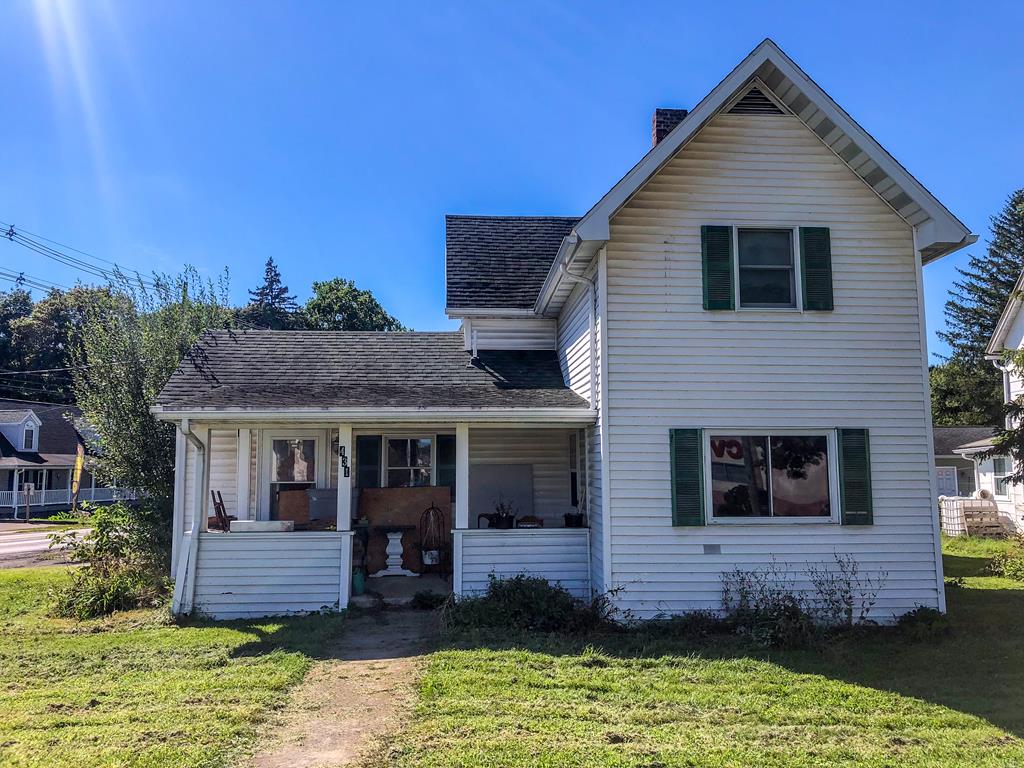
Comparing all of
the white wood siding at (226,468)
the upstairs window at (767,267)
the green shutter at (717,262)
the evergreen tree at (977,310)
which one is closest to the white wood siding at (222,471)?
the white wood siding at (226,468)

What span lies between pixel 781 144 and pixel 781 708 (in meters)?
7.36

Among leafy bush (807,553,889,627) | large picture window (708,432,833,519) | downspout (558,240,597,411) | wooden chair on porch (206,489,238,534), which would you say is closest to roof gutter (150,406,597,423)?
downspout (558,240,597,411)

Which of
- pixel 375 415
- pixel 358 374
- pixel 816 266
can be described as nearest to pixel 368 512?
pixel 358 374

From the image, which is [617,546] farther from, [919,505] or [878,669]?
[919,505]

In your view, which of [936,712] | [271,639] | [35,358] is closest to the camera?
[936,712]

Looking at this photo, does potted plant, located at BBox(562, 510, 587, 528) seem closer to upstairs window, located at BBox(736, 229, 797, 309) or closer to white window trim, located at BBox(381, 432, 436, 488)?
white window trim, located at BBox(381, 432, 436, 488)

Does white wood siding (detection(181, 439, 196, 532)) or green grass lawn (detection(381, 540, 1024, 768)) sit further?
white wood siding (detection(181, 439, 196, 532))

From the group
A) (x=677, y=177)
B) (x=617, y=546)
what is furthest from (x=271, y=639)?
(x=677, y=177)

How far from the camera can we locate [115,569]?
12.0 metres

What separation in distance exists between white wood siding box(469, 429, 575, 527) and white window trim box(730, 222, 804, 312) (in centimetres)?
440

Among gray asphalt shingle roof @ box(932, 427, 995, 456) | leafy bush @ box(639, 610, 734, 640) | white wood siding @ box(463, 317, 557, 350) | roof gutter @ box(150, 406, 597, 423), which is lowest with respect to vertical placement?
leafy bush @ box(639, 610, 734, 640)

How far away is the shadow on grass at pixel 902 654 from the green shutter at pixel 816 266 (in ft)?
14.2

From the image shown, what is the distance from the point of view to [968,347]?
46.7m

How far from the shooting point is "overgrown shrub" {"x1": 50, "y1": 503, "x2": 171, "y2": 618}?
1070cm
